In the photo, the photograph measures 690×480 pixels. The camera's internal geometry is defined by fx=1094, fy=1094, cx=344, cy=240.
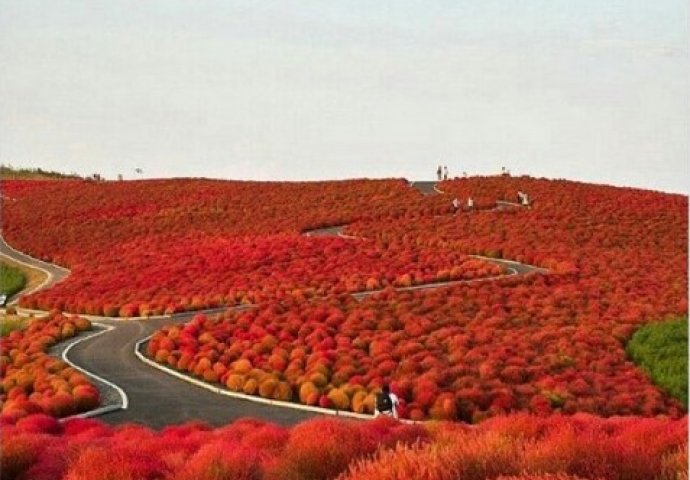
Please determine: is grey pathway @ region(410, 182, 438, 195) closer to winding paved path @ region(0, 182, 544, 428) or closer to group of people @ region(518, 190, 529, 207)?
group of people @ region(518, 190, 529, 207)

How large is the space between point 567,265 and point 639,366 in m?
16.9

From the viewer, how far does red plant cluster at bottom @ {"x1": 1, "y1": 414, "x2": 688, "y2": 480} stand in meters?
11.3

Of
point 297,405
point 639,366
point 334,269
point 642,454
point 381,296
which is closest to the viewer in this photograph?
point 642,454

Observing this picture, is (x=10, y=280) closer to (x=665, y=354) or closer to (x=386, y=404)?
(x=665, y=354)

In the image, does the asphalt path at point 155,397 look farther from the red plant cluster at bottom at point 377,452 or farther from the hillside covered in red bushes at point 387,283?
the red plant cluster at bottom at point 377,452

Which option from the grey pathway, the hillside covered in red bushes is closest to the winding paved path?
the hillside covered in red bushes

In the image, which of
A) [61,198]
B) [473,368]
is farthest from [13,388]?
[61,198]

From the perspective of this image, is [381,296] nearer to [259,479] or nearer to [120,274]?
[120,274]

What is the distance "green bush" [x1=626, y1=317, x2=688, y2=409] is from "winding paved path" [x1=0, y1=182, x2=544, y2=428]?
9.57 metres

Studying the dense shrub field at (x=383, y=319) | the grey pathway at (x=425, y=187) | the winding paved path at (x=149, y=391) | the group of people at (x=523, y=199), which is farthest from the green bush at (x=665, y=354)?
the grey pathway at (x=425, y=187)

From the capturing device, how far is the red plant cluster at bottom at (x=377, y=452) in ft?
37.0

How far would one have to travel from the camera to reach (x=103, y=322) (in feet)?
125

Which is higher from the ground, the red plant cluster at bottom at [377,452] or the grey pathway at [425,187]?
the grey pathway at [425,187]

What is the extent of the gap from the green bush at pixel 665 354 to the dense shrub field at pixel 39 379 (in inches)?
559
